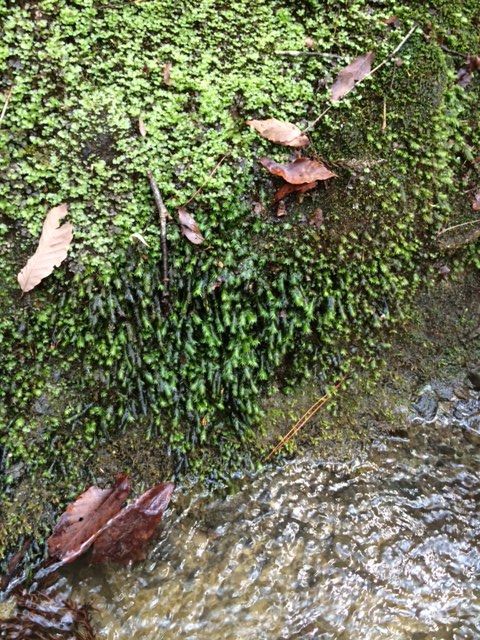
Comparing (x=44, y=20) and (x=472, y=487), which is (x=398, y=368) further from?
(x=44, y=20)

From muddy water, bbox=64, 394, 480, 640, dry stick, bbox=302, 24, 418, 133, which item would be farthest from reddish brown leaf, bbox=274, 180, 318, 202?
muddy water, bbox=64, 394, 480, 640

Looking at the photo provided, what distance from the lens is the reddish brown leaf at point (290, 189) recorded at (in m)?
3.03

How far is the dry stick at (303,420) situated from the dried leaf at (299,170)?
3.97 ft

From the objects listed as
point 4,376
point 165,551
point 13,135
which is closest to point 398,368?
point 165,551

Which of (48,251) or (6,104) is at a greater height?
(6,104)

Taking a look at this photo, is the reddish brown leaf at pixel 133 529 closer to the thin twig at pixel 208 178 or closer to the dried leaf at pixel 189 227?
the dried leaf at pixel 189 227

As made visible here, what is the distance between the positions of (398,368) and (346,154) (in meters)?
1.40

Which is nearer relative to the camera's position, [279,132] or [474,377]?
[279,132]

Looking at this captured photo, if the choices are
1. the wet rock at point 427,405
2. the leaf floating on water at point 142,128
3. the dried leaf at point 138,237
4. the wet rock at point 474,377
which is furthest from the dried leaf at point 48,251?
the wet rock at point 474,377

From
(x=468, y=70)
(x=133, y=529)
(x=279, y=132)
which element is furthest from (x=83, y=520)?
(x=468, y=70)

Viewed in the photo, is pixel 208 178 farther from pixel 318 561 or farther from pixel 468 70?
pixel 318 561

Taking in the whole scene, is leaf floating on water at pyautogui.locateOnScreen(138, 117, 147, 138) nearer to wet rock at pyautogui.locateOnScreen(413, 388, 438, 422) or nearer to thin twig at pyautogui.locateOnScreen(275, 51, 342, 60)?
thin twig at pyautogui.locateOnScreen(275, 51, 342, 60)

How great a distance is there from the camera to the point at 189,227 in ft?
9.52

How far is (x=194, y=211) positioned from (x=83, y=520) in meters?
1.70
